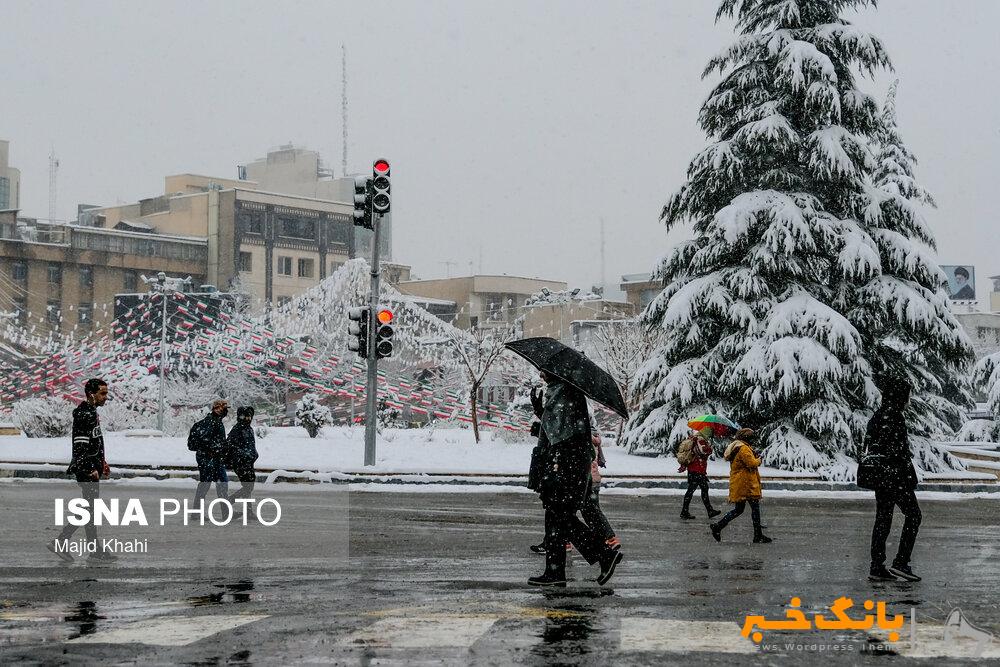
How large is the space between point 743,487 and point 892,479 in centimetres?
382

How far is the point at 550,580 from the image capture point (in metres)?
8.89

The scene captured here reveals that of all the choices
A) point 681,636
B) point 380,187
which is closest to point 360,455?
point 380,187

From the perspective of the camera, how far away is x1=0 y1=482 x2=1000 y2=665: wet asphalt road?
6281 millimetres

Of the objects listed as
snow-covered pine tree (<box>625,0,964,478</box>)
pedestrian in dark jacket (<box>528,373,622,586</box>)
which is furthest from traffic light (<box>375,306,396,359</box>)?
→ pedestrian in dark jacket (<box>528,373,622,586</box>)

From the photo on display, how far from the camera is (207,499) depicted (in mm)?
17328

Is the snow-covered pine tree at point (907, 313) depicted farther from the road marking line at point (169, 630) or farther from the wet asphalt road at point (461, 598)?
the road marking line at point (169, 630)

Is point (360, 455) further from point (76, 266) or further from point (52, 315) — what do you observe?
point (76, 266)

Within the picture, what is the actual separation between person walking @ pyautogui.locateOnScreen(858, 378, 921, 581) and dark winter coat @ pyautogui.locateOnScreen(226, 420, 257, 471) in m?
8.17

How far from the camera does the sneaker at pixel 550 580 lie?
8.85m

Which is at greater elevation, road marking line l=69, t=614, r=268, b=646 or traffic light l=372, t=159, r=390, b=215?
traffic light l=372, t=159, r=390, b=215

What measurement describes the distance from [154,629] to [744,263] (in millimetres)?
22775

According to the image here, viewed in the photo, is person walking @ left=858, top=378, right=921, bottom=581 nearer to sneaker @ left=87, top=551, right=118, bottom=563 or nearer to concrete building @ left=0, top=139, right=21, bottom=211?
sneaker @ left=87, top=551, right=118, bottom=563

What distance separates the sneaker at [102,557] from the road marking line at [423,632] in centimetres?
421

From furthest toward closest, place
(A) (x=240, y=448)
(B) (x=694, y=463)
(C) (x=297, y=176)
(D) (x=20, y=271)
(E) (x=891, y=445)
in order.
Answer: (C) (x=297, y=176) → (D) (x=20, y=271) → (B) (x=694, y=463) → (A) (x=240, y=448) → (E) (x=891, y=445)
